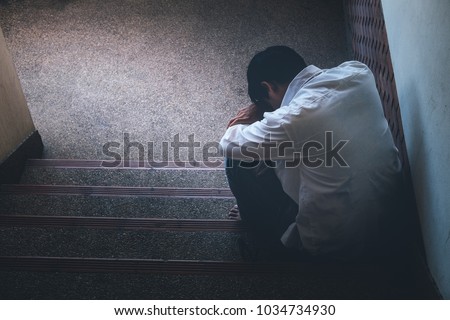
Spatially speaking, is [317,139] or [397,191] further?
[397,191]

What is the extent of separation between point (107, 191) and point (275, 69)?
3.20 feet

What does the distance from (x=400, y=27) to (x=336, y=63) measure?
122cm

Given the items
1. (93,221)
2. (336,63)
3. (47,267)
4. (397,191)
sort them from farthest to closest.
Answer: (336,63) < (93,221) < (47,267) < (397,191)

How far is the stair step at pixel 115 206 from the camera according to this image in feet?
7.23

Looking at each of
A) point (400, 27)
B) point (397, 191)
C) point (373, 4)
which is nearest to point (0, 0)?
point (373, 4)

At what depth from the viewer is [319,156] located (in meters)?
1.62

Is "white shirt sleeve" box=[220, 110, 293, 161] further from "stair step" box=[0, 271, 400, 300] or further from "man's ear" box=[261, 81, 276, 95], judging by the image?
"stair step" box=[0, 271, 400, 300]

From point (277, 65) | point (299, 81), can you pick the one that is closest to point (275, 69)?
point (277, 65)

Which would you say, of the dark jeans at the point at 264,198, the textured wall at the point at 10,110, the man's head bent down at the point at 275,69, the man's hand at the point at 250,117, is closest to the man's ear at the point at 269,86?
the man's head bent down at the point at 275,69

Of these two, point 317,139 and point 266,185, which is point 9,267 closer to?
point 266,185

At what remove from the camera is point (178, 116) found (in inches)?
121

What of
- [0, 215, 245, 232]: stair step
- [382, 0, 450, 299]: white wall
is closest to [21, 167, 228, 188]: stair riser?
[0, 215, 245, 232]: stair step

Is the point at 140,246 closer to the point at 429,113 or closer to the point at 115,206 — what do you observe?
the point at 115,206

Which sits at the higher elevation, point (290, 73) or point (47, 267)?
point (290, 73)
